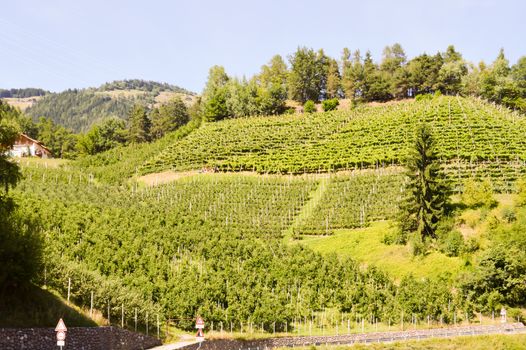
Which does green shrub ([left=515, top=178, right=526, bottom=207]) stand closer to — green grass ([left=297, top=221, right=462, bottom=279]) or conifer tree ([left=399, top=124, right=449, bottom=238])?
conifer tree ([left=399, top=124, right=449, bottom=238])

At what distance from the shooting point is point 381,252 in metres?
53.5

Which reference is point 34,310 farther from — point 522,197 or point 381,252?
point 522,197

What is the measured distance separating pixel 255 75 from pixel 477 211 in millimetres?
100662

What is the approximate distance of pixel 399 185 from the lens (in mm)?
66438

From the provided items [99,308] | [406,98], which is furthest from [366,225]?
[406,98]

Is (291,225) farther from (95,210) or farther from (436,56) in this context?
(436,56)

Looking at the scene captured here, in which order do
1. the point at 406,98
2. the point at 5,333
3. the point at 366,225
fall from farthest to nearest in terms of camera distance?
the point at 406,98 < the point at 366,225 < the point at 5,333

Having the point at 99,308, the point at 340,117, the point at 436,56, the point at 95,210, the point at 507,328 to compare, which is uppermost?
the point at 436,56

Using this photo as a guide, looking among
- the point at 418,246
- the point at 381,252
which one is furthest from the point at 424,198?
the point at 381,252

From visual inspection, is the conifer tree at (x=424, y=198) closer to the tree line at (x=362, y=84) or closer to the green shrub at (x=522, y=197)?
the green shrub at (x=522, y=197)

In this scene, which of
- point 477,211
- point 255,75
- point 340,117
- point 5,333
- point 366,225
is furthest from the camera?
point 255,75

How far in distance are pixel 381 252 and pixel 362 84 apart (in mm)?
73397

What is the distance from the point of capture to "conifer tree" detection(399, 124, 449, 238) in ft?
178

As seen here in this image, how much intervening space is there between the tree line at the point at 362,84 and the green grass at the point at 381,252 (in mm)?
62391
